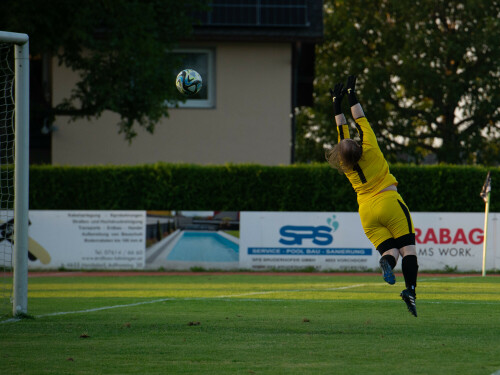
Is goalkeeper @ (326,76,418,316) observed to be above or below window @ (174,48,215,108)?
below

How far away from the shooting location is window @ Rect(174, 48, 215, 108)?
29281 millimetres

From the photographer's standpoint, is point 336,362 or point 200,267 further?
point 200,267

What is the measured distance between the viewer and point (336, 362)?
6.74 metres

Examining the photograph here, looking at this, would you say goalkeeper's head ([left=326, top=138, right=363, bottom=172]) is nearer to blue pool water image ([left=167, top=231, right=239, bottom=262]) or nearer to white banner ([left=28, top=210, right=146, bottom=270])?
blue pool water image ([left=167, top=231, right=239, bottom=262])

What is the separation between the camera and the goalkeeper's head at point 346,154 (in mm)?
8750

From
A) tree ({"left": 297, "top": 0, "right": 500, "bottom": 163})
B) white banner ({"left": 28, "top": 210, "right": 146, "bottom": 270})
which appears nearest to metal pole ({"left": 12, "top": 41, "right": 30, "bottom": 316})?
white banner ({"left": 28, "top": 210, "right": 146, "bottom": 270})

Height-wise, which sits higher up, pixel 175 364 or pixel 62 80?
pixel 62 80

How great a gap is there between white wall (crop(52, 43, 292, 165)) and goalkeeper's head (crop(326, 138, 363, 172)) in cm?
2051

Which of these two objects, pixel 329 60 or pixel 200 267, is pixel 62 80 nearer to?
pixel 200 267

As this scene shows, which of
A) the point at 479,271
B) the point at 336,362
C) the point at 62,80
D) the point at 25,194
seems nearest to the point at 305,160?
the point at 62,80

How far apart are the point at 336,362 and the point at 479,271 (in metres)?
16.3

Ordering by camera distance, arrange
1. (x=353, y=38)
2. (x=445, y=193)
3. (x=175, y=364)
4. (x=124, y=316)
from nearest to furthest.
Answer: (x=175, y=364)
(x=124, y=316)
(x=445, y=193)
(x=353, y=38)

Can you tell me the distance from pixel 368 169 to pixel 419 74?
31239 mm

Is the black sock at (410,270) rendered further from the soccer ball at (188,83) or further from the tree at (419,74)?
the tree at (419,74)
